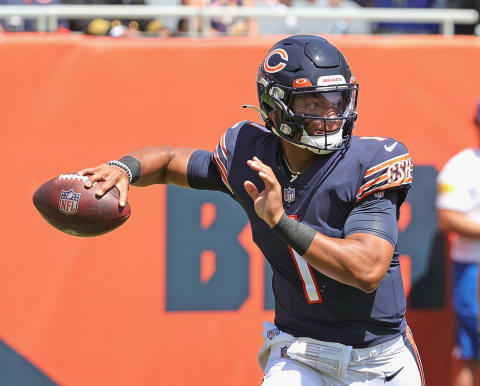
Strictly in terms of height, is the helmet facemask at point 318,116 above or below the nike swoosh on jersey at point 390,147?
above

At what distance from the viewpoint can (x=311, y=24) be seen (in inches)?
251

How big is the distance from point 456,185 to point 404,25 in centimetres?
227

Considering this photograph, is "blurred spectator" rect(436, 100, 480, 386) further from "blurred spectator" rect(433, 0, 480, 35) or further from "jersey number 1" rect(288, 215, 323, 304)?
"blurred spectator" rect(433, 0, 480, 35)

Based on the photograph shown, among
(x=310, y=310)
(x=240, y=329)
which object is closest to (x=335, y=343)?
(x=310, y=310)

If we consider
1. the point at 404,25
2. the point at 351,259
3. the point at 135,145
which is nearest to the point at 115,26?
the point at 135,145

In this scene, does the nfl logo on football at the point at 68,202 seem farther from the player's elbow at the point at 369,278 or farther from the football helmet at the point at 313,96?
the player's elbow at the point at 369,278

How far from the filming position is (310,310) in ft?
9.05

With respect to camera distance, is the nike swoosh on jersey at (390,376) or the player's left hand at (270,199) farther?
the nike swoosh on jersey at (390,376)

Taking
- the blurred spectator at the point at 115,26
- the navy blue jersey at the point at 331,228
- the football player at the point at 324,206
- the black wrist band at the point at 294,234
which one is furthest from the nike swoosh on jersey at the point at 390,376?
the blurred spectator at the point at 115,26

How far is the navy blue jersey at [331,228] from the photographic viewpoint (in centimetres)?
264

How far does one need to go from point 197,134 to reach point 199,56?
0.38 meters

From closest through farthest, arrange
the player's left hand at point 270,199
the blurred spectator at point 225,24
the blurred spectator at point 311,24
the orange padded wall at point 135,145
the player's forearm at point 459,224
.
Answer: the player's left hand at point 270,199, the player's forearm at point 459,224, the orange padded wall at point 135,145, the blurred spectator at point 225,24, the blurred spectator at point 311,24

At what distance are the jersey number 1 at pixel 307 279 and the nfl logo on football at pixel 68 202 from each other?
0.73 metres

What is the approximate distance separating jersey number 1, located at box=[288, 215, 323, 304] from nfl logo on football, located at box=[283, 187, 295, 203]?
0.06 meters
